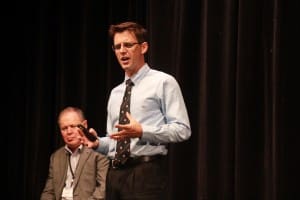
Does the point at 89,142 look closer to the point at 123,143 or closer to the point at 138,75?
the point at 123,143

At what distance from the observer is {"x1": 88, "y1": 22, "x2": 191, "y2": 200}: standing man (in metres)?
2.46

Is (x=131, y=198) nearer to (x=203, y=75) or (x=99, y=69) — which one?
(x=203, y=75)

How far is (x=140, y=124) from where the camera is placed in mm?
2469

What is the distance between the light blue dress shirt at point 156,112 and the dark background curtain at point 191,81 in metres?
0.86

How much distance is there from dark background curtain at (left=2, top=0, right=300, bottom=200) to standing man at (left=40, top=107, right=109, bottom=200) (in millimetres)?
515

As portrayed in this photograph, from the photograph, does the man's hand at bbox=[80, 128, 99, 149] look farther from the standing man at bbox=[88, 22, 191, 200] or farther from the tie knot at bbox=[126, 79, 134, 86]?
the tie knot at bbox=[126, 79, 134, 86]

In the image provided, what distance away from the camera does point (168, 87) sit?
2.60 m

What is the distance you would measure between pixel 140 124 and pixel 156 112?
163 mm

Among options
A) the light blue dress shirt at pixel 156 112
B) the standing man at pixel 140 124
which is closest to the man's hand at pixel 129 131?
the standing man at pixel 140 124

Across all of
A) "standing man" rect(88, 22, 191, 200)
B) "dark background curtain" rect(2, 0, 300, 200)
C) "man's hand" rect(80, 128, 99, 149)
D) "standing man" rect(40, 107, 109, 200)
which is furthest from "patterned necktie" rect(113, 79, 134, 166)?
"dark background curtain" rect(2, 0, 300, 200)

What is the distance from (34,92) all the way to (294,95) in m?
2.51

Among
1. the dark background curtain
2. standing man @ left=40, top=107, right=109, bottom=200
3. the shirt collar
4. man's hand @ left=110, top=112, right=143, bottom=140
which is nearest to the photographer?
man's hand @ left=110, top=112, right=143, bottom=140

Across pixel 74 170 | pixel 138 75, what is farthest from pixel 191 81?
pixel 138 75

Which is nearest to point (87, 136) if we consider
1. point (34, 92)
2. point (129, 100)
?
point (129, 100)
